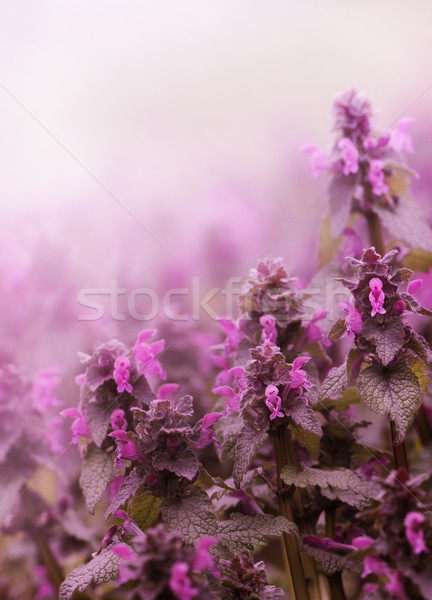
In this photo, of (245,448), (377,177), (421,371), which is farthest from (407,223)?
(245,448)

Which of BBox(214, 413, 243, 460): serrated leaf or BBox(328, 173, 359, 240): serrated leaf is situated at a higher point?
BBox(328, 173, 359, 240): serrated leaf

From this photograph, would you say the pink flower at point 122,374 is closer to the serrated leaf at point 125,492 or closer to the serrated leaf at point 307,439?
the serrated leaf at point 125,492

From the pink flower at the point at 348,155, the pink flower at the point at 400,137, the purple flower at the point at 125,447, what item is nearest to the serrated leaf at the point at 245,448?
the purple flower at the point at 125,447

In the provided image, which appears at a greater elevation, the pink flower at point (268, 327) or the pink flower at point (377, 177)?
the pink flower at point (377, 177)

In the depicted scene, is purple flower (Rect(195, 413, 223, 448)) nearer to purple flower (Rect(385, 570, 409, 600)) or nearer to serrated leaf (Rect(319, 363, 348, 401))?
serrated leaf (Rect(319, 363, 348, 401))

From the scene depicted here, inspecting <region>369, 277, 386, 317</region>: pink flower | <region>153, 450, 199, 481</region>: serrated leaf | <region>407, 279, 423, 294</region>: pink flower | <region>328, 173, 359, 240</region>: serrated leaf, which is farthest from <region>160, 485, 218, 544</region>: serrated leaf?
<region>328, 173, 359, 240</region>: serrated leaf
